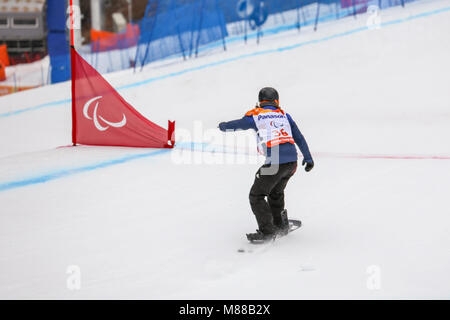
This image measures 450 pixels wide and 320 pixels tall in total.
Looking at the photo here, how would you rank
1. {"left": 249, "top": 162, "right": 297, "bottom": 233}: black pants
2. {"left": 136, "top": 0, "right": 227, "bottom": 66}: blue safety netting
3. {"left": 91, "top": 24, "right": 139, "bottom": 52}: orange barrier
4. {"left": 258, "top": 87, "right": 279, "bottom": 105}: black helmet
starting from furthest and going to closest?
{"left": 91, "top": 24, "right": 139, "bottom": 52}: orange barrier, {"left": 136, "top": 0, "right": 227, "bottom": 66}: blue safety netting, {"left": 258, "top": 87, "right": 279, "bottom": 105}: black helmet, {"left": 249, "top": 162, "right": 297, "bottom": 233}: black pants

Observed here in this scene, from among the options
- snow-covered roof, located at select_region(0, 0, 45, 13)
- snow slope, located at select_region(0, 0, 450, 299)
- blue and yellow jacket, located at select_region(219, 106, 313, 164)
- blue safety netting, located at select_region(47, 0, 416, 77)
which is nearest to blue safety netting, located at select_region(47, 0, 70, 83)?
blue safety netting, located at select_region(47, 0, 416, 77)

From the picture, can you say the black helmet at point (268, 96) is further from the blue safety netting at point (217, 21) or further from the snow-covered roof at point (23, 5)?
the snow-covered roof at point (23, 5)

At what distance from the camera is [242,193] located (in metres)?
6.52

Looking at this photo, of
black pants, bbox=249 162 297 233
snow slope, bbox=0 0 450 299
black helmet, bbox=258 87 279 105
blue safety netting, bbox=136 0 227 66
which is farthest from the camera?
blue safety netting, bbox=136 0 227 66

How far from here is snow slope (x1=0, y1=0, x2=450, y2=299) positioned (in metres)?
4.07

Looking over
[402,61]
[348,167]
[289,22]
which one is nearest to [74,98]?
[348,167]

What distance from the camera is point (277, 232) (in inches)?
191

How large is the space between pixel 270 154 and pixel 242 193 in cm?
189

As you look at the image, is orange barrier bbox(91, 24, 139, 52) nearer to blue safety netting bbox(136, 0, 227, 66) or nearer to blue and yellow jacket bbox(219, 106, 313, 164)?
blue safety netting bbox(136, 0, 227, 66)

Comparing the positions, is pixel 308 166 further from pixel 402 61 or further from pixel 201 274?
pixel 402 61

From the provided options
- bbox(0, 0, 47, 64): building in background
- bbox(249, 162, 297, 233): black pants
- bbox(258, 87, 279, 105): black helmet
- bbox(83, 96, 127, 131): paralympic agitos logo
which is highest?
bbox(258, 87, 279, 105): black helmet

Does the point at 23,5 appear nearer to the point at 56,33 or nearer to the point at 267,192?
the point at 56,33

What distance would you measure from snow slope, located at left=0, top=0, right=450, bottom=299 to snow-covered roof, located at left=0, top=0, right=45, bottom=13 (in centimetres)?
2470

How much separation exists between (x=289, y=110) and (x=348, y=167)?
4270 mm
